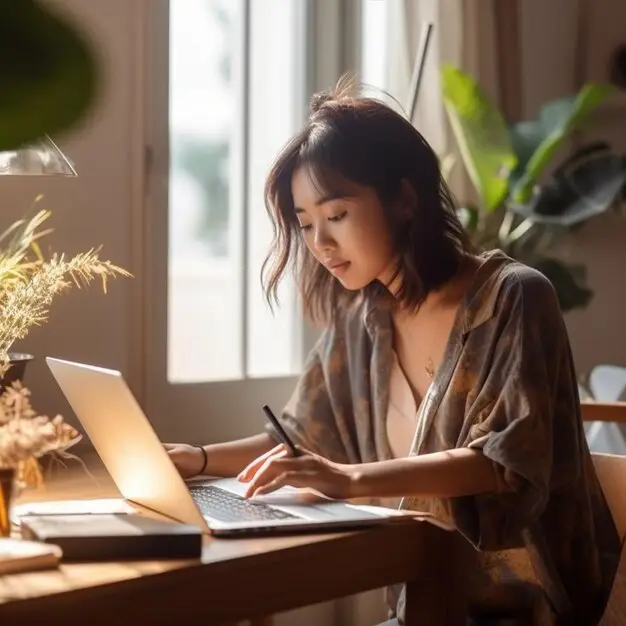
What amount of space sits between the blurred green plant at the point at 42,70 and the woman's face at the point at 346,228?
3.69 ft

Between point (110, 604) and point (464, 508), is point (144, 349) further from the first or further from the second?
point (110, 604)

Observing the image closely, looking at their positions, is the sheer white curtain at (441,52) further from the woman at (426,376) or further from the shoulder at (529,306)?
the shoulder at (529,306)

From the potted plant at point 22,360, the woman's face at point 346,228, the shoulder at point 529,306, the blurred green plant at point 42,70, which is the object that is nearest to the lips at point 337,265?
the woman's face at point 346,228

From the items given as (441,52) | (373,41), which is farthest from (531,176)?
(373,41)

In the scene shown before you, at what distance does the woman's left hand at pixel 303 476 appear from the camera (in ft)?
3.81

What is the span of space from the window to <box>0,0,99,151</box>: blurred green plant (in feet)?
5.31

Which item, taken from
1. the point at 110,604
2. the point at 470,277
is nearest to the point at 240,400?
the point at 470,277

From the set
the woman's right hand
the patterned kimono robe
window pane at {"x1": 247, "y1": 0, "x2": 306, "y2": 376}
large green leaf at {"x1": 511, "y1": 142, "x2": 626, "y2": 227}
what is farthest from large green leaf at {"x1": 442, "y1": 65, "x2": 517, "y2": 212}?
the woman's right hand

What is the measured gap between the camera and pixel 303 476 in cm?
117

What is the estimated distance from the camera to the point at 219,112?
2133 millimetres

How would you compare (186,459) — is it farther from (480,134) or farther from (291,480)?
(480,134)

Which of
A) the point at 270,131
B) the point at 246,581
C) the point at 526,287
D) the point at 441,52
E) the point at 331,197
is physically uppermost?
the point at 441,52

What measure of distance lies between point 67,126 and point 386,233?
46.3 inches

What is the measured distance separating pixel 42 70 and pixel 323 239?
115cm
